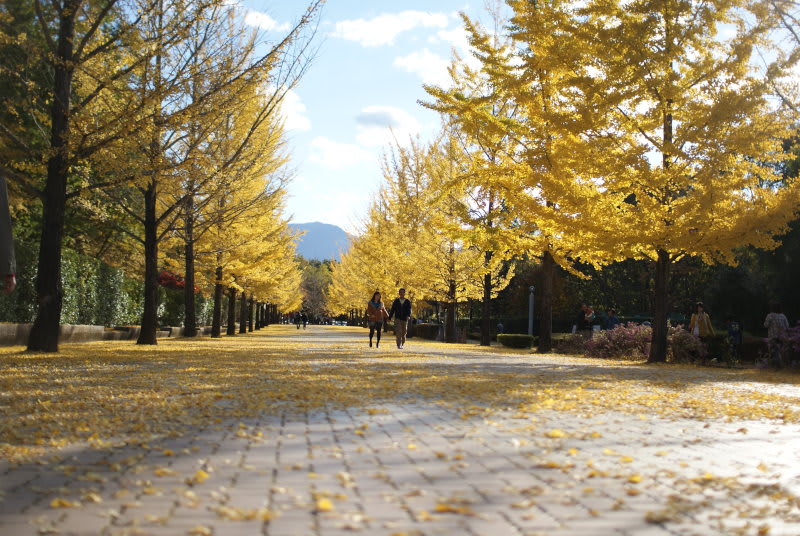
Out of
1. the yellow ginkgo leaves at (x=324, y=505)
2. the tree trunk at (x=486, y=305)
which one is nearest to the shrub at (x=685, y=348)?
the tree trunk at (x=486, y=305)

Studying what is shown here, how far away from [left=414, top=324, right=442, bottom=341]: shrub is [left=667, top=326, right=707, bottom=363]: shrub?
775 inches

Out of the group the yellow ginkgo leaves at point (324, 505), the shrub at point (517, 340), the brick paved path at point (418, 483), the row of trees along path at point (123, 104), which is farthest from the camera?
the shrub at point (517, 340)

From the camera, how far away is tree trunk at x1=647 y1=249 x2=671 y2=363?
54.5 feet

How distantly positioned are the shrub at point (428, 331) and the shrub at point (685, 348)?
19682 millimetres

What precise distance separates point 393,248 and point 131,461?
2916cm

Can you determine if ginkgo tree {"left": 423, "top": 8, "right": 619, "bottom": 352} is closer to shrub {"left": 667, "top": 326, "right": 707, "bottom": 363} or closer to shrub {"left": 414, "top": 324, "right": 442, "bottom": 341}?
shrub {"left": 667, "top": 326, "right": 707, "bottom": 363}

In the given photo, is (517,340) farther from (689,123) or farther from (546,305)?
(689,123)

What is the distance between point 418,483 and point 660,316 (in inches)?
550

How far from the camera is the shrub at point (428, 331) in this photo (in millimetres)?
38528

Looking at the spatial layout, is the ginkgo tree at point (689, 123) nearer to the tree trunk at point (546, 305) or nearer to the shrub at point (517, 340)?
the tree trunk at point (546, 305)

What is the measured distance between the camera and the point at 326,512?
3.31m

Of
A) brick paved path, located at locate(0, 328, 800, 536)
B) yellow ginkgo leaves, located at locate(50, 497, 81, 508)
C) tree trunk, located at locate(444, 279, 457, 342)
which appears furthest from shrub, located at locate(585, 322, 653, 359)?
yellow ginkgo leaves, located at locate(50, 497, 81, 508)

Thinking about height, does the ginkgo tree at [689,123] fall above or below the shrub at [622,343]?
above

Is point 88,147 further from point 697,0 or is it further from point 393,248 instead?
point 393,248
